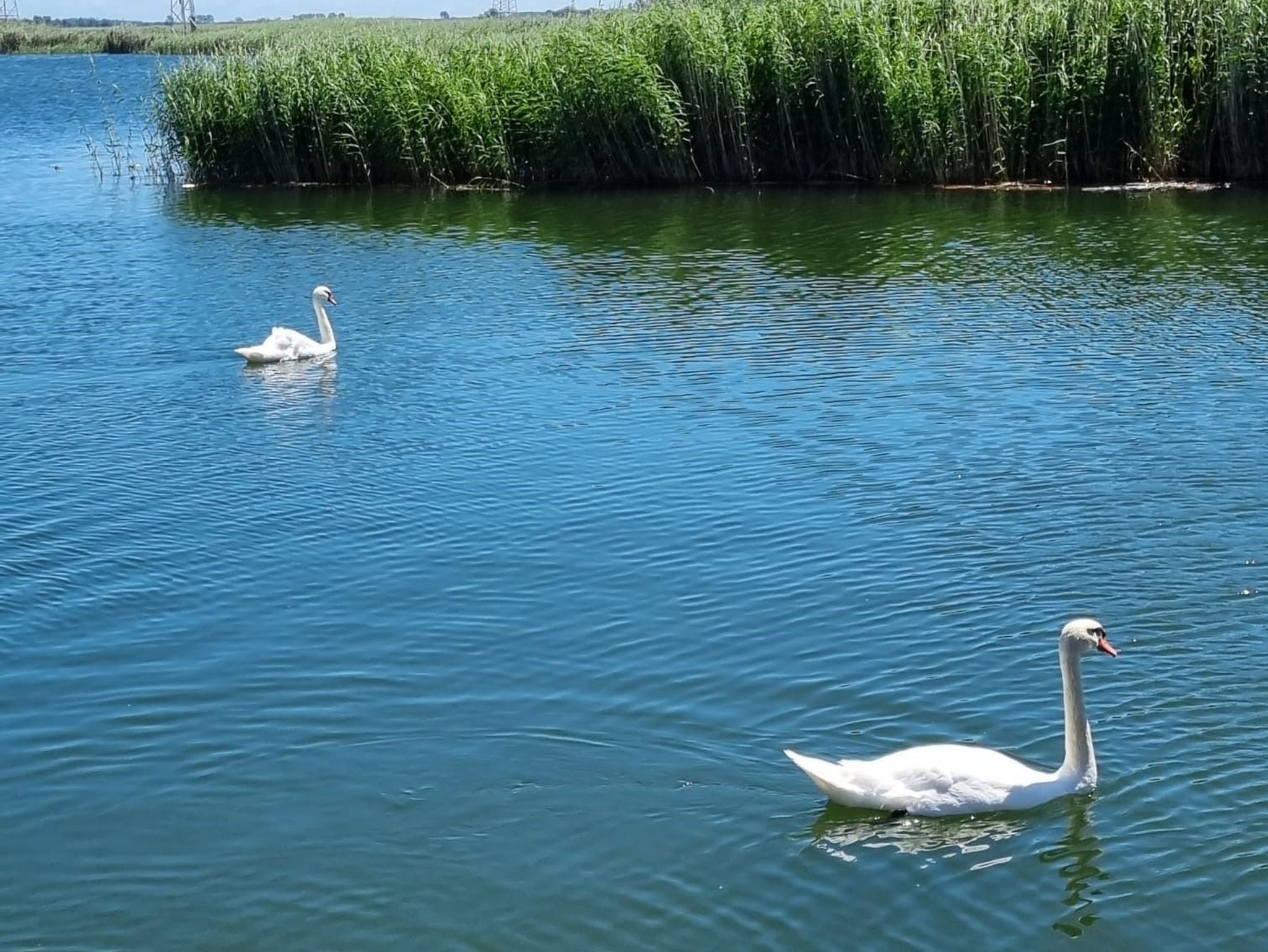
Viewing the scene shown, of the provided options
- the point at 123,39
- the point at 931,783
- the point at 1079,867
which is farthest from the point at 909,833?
the point at 123,39

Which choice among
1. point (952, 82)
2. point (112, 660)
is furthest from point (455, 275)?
point (112, 660)

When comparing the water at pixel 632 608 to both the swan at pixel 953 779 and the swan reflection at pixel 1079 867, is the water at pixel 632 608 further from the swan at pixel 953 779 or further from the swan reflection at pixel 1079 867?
the swan at pixel 953 779

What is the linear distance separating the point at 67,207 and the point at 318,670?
22.5 m

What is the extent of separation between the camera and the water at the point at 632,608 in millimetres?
6941

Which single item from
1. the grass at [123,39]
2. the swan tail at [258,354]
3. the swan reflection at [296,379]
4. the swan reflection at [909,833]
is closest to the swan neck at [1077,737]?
the swan reflection at [909,833]

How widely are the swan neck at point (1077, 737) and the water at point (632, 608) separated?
170mm

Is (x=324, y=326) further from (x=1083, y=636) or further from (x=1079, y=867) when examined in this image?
(x=1079, y=867)

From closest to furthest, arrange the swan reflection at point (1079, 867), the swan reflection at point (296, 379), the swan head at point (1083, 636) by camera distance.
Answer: the swan reflection at point (1079, 867), the swan head at point (1083, 636), the swan reflection at point (296, 379)

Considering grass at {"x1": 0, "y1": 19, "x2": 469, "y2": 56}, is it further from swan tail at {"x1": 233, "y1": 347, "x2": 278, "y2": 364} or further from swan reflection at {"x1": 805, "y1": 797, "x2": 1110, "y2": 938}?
swan reflection at {"x1": 805, "y1": 797, "x2": 1110, "y2": 938}

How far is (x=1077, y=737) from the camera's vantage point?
7355 millimetres

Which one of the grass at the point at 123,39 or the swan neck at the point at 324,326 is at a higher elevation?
the grass at the point at 123,39

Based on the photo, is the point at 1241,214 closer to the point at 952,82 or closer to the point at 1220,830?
the point at 952,82

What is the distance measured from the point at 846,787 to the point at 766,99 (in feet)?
71.4

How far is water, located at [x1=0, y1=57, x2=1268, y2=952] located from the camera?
6.94 metres
